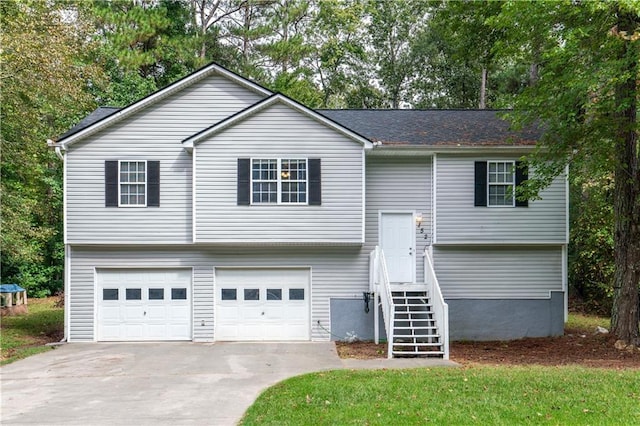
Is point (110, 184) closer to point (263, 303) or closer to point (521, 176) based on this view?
point (263, 303)

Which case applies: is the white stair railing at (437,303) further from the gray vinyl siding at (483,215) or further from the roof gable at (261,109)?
the roof gable at (261,109)

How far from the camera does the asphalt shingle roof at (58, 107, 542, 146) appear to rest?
46.5 ft

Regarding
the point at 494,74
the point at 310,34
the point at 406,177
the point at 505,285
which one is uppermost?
the point at 310,34

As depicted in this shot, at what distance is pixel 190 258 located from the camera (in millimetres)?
13984

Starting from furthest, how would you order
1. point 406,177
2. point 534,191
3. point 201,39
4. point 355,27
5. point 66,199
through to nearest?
1. point 355,27
2. point 201,39
3. point 406,177
4. point 66,199
5. point 534,191

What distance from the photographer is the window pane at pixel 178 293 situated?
14062 millimetres

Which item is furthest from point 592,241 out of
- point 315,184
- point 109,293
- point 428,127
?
point 109,293

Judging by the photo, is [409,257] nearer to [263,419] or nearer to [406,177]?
[406,177]

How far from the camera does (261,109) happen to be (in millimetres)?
13469

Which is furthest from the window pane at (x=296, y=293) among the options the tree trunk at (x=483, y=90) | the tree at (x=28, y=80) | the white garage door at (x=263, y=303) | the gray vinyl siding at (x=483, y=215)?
the tree trunk at (x=483, y=90)

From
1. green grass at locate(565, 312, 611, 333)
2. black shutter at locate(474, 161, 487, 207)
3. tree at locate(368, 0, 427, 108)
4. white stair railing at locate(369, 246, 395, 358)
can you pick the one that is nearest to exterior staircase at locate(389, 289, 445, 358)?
white stair railing at locate(369, 246, 395, 358)

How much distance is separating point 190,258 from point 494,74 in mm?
23825


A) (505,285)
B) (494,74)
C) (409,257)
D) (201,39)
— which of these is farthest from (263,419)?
(494,74)

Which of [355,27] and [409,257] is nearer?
[409,257]
